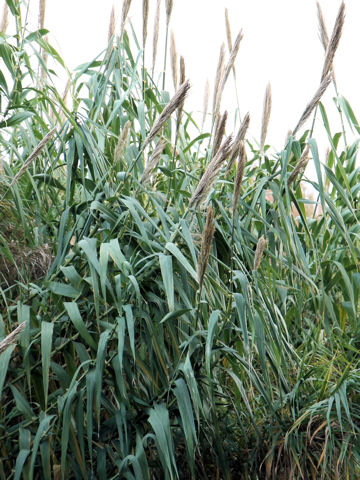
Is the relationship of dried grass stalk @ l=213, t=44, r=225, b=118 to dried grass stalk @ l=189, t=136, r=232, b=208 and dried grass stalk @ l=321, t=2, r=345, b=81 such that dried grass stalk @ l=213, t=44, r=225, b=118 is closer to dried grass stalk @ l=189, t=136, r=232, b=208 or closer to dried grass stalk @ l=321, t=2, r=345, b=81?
dried grass stalk @ l=321, t=2, r=345, b=81

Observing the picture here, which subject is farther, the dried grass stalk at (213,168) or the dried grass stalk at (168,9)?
the dried grass stalk at (168,9)

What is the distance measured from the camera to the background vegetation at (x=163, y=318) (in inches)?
60.0

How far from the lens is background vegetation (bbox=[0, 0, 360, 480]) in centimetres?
152

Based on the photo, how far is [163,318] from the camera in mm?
1505

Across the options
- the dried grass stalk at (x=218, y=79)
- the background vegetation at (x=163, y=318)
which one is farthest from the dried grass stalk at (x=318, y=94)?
the dried grass stalk at (x=218, y=79)

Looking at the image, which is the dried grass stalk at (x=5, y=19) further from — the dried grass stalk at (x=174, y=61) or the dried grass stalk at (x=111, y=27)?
the dried grass stalk at (x=174, y=61)

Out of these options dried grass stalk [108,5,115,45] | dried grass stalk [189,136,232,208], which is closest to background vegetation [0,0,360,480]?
dried grass stalk [189,136,232,208]

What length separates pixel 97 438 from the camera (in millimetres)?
1680

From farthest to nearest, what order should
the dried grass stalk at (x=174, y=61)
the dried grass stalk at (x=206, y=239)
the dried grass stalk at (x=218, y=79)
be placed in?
the dried grass stalk at (x=174, y=61)
the dried grass stalk at (x=218, y=79)
the dried grass stalk at (x=206, y=239)

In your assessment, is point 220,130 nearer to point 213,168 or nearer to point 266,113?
point 213,168

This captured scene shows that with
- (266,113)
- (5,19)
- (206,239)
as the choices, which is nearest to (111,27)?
(5,19)

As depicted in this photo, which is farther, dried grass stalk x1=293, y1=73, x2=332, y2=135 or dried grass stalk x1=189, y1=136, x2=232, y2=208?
dried grass stalk x1=293, y1=73, x2=332, y2=135

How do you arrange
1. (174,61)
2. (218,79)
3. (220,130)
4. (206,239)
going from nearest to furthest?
(206,239), (220,130), (218,79), (174,61)

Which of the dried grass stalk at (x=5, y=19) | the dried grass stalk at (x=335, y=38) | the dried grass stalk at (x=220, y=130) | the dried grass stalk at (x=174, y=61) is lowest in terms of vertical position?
the dried grass stalk at (x=220, y=130)
